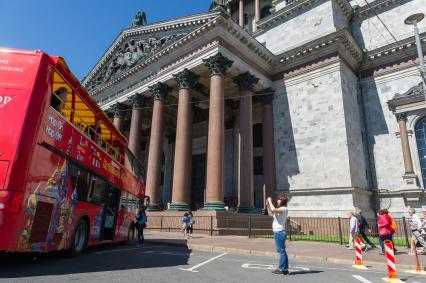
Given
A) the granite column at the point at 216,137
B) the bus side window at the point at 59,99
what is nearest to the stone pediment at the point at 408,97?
the granite column at the point at 216,137

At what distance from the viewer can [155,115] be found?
79.6 feet

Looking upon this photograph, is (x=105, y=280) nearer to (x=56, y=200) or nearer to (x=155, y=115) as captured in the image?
(x=56, y=200)

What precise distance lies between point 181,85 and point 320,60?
10.5 metres

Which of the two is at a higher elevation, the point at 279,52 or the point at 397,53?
the point at 279,52

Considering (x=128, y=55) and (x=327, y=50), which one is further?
(x=128, y=55)

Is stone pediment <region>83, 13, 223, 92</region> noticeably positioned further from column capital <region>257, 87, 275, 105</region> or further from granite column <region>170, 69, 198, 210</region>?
column capital <region>257, 87, 275, 105</region>

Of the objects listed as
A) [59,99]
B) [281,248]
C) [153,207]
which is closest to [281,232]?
[281,248]

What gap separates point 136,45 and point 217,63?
12091 mm

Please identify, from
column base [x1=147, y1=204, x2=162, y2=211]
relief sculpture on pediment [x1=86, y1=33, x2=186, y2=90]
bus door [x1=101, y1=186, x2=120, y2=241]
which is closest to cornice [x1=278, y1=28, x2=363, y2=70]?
relief sculpture on pediment [x1=86, y1=33, x2=186, y2=90]

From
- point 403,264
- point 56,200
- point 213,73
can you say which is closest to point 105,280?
point 56,200

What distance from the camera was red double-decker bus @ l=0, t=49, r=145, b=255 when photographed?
20.5ft

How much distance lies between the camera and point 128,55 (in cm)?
3056

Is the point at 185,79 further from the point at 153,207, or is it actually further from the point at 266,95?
the point at 153,207

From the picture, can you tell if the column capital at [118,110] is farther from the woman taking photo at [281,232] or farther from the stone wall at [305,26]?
the woman taking photo at [281,232]
